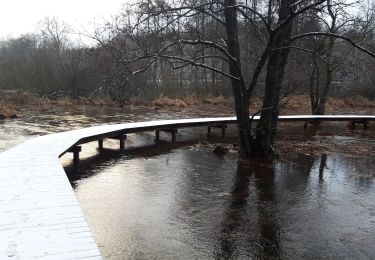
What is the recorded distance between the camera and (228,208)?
19.7 feet

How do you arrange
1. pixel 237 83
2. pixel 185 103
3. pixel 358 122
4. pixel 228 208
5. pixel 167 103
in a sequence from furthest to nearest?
pixel 185 103 → pixel 167 103 → pixel 358 122 → pixel 237 83 → pixel 228 208

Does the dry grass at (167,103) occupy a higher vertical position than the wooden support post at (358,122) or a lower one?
higher

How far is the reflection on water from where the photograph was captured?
4.58 metres

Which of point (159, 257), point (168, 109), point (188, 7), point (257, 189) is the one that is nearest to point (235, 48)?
point (188, 7)

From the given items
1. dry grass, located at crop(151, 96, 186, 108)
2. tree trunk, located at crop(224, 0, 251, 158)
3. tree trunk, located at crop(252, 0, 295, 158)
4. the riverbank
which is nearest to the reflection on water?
tree trunk, located at crop(252, 0, 295, 158)

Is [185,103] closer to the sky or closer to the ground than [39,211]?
closer to the sky

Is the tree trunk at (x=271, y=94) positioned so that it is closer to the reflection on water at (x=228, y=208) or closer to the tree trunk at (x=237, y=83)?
the tree trunk at (x=237, y=83)

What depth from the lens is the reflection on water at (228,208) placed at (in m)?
4.58

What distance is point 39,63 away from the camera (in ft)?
96.9

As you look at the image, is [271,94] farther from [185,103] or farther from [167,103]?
[185,103]

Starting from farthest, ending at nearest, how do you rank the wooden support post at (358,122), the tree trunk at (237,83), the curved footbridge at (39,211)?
1. the wooden support post at (358,122)
2. the tree trunk at (237,83)
3. the curved footbridge at (39,211)

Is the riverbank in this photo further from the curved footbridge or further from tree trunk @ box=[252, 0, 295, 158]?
the curved footbridge

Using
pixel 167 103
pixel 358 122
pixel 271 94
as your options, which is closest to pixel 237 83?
pixel 271 94

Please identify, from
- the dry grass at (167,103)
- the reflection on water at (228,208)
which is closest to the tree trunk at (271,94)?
the reflection on water at (228,208)
